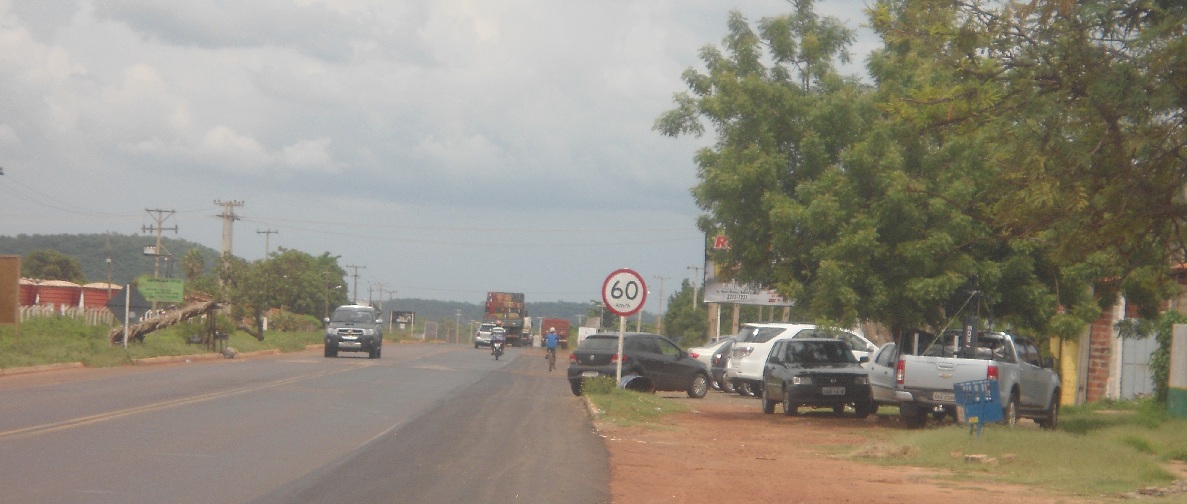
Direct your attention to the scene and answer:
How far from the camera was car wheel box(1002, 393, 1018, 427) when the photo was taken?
1812cm

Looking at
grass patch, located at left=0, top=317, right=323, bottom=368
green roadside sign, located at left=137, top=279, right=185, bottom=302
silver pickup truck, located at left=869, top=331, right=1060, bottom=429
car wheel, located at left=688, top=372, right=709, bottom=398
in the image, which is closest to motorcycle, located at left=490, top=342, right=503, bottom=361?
grass patch, located at left=0, top=317, right=323, bottom=368

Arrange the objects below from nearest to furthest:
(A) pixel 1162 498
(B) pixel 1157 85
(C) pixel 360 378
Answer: (B) pixel 1157 85
(A) pixel 1162 498
(C) pixel 360 378

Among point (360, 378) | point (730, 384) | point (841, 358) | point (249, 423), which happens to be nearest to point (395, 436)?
point (249, 423)

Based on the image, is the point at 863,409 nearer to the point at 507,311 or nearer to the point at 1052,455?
the point at 1052,455

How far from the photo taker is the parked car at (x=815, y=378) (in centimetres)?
2202

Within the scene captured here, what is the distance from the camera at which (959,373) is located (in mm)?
17688

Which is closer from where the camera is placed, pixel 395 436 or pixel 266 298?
pixel 395 436

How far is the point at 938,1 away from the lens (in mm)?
11008

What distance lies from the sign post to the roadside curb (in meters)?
13.8

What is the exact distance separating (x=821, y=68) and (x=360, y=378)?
1364 centimetres

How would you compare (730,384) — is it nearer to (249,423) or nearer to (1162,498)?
(249,423)

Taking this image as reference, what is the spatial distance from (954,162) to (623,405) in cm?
705

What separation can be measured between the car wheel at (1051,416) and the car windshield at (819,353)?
160 inches

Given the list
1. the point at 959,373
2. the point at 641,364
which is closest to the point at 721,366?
the point at 641,364
